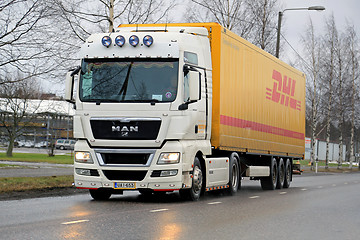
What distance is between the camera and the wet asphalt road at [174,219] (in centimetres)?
872

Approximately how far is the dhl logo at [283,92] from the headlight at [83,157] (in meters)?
7.74

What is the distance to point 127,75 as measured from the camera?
13.8 meters

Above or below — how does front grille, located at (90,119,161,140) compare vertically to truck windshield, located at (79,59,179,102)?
below

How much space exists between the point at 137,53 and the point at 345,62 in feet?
162

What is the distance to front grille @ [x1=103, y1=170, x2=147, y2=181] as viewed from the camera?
13.6 meters

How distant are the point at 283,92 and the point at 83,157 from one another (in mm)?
10053

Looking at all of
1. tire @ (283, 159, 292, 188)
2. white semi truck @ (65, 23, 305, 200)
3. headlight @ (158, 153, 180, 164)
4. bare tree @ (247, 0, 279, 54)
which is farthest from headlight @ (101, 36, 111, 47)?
bare tree @ (247, 0, 279, 54)

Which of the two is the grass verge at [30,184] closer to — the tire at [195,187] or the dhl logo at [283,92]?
the tire at [195,187]

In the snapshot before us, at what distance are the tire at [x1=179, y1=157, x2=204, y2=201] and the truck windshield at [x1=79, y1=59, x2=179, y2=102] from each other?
6.25 ft

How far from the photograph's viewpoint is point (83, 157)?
13828 mm

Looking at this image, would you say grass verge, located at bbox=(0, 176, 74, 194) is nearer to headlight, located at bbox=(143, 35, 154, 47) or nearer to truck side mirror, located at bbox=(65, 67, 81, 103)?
truck side mirror, located at bbox=(65, 67, 81, 103)

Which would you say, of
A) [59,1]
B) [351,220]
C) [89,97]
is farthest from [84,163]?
[59,1]

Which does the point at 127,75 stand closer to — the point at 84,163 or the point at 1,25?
the point at 84,163

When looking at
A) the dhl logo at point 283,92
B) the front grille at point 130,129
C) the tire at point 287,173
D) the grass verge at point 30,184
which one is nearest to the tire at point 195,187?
the front grille at point 130,129
